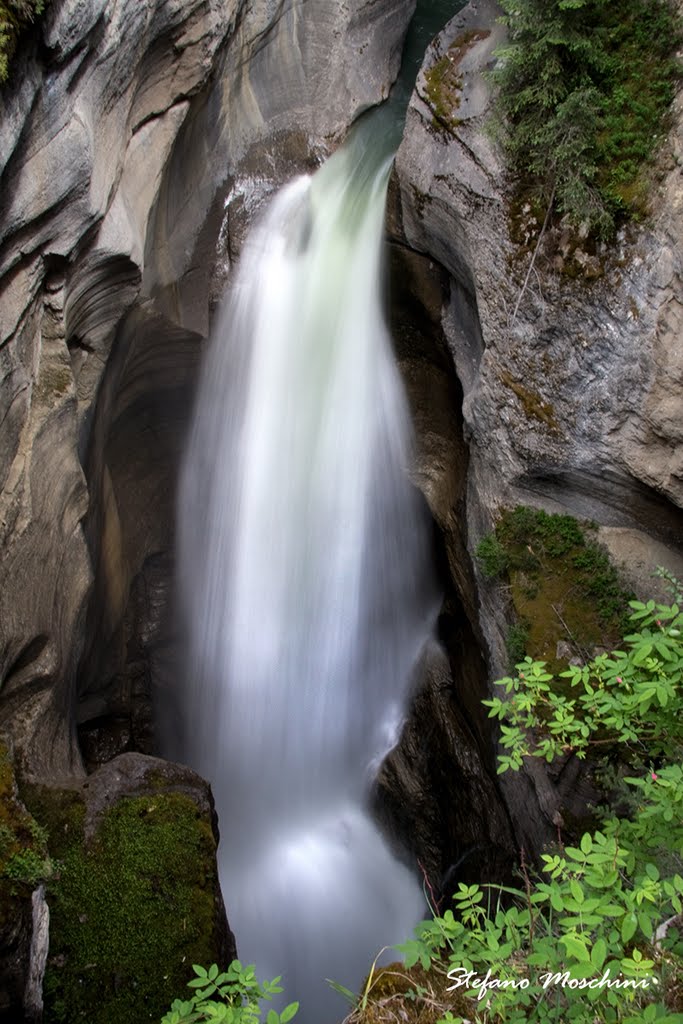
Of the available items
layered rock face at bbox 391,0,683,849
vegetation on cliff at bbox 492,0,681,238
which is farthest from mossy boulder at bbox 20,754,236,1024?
vegetation on cliff at bbox 492,0,681,238

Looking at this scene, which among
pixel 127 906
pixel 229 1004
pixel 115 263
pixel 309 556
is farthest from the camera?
pixel 309 556

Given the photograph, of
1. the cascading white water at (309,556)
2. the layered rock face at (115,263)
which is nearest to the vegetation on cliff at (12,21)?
the layered rock face at (115,263)

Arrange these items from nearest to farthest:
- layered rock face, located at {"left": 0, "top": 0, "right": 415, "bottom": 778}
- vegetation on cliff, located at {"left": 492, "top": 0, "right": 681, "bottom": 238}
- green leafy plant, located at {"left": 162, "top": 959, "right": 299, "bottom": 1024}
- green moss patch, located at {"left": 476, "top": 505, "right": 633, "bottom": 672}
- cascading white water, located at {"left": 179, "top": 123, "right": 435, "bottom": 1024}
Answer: green leafy plant, located at {"left": 162, "top": 959, "right": 299, "bottom": 1024} < layered rock face, located at {"left": 0, "top": 0, "right": 415, "bottom": 778} < vegetation on cliff, located at {"left": 492, "top": 0, "right": 681, "bottom": 238} < green moss patch, located at {"left": 476, "top": 505, "right": 633, "bottom": 672} < cascading white water, located at {"left": 179, "top": 123, "right": 435, "bottom": 1024}

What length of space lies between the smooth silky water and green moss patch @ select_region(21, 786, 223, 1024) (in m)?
3.22

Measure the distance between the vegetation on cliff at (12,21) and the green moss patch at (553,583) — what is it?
5.62 m

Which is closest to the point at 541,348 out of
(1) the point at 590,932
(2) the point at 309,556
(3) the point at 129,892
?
(2) the point at 309,556

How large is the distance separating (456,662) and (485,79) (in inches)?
257

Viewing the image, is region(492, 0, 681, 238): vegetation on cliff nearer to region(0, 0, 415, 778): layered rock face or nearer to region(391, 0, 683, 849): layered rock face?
region(391, 0, 683, 849): layered rock face

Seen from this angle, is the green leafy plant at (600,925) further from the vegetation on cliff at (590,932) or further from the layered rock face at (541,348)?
the layered rock face at (541,348)

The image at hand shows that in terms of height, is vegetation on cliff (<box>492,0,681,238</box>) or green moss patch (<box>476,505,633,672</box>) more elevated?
vegetation on cliff (<box>492,0,681,238</box>)

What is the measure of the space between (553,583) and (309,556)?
3.64m

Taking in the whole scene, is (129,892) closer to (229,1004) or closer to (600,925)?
(229,1004)

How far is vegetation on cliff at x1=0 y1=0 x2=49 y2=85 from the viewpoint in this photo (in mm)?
5121

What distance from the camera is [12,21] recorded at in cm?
523
